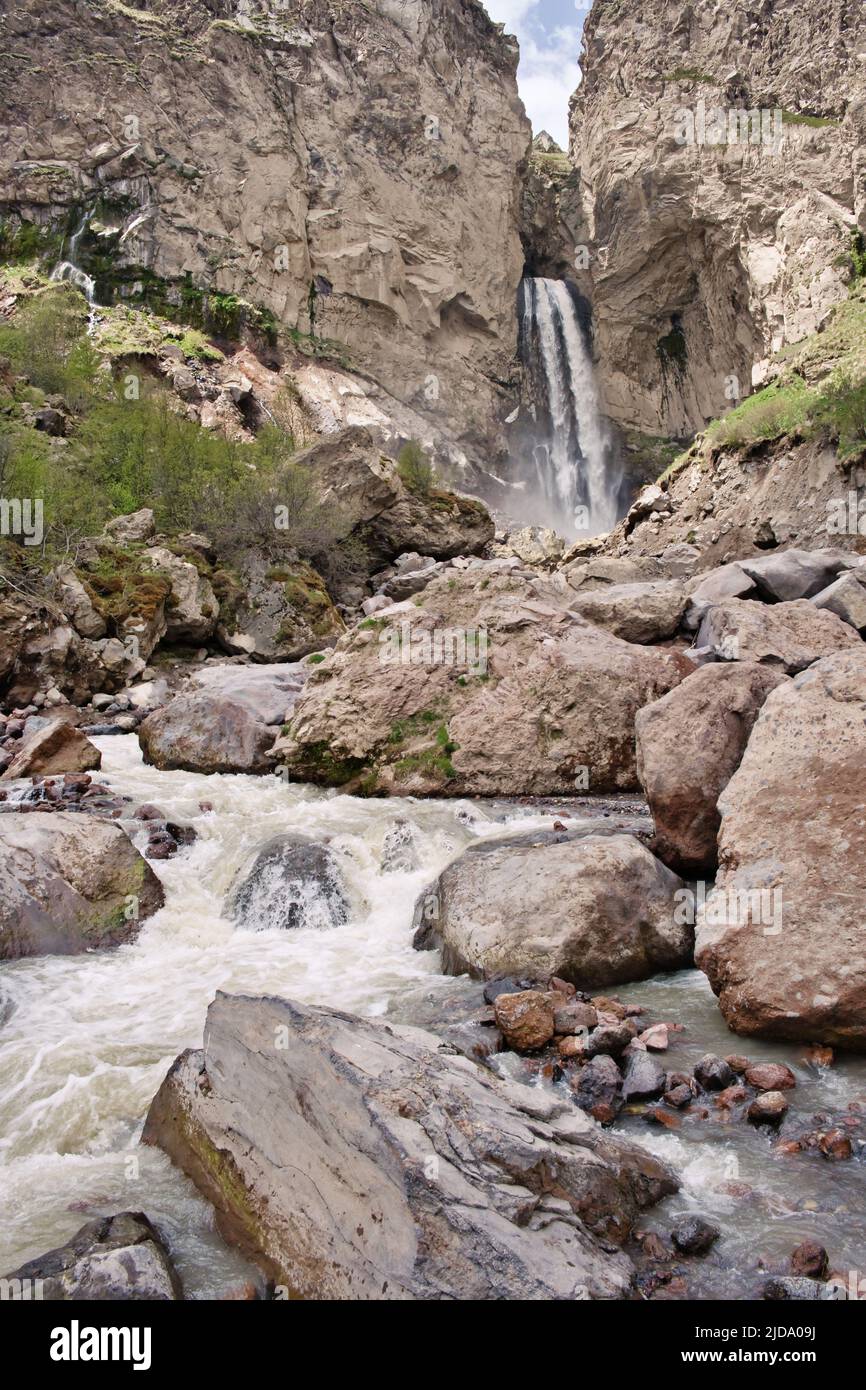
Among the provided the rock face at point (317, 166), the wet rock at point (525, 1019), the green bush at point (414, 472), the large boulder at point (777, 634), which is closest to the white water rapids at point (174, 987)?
the wet rock at point (525, 1019)

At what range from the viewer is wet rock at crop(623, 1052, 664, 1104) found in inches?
182

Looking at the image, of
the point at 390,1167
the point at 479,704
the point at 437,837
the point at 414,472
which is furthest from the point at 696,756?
the point at 414,472

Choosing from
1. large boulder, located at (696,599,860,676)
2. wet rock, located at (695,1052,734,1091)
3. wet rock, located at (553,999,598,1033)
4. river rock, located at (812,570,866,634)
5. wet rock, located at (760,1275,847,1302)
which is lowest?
wet rock, located at (760,1275,847,1302)

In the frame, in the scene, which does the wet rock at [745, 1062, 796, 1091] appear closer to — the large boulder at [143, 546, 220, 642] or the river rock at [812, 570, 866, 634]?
the river rock at [812, 570, 866, 634]

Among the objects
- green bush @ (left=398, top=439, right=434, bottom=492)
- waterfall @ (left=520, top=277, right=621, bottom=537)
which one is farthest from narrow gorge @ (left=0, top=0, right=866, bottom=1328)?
waterfall @ (left=520, top=277, right=621, bottom=537)

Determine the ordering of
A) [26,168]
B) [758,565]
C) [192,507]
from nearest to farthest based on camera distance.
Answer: [758,565] < [192,507] < [26,168]

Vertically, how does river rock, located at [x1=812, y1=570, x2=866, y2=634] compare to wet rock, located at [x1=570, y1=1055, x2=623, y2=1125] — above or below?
above

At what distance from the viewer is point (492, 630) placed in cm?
1234

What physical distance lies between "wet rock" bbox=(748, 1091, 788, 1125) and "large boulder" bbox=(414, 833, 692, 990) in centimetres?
187

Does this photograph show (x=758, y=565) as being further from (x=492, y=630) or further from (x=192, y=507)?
(x=192, y=507)

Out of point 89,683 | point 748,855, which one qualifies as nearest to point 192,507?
point 89,683

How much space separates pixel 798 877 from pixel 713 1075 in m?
1.33
